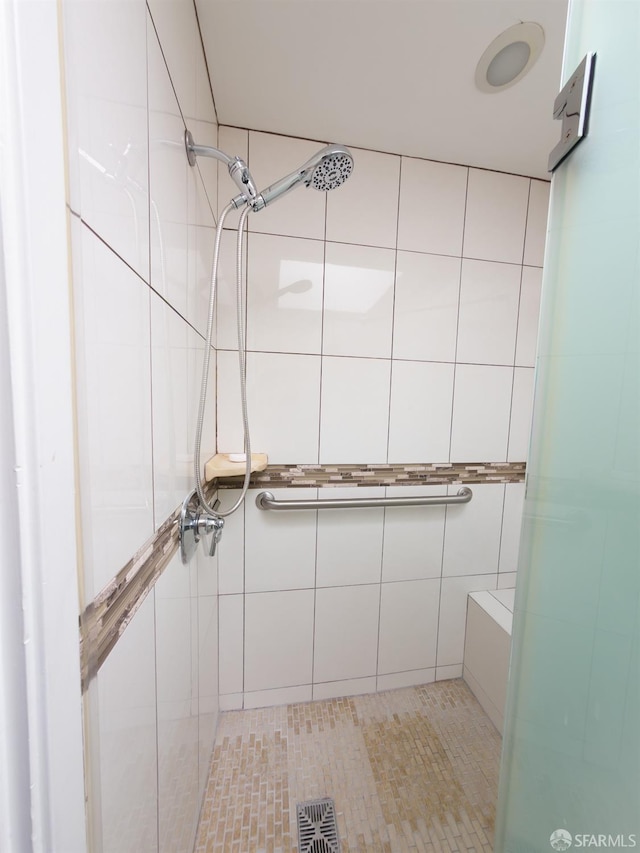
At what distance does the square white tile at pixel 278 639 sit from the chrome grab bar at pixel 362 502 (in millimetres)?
344

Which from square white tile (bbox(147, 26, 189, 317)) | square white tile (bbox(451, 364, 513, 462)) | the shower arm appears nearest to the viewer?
square white tile (bbox(147, 26, 189, 317))

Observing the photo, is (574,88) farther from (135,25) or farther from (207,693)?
(207,693)

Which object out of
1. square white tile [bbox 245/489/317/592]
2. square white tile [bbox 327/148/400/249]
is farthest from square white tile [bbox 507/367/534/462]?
square white tile [bbox 245/489/317/592]

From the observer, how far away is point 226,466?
95 cm

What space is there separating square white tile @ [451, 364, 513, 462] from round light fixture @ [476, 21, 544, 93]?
79 cm

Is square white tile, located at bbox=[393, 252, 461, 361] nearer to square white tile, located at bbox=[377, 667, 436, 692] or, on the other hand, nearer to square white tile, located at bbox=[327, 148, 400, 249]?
square white tile, located at bbox=[327, 148, 400, 249]

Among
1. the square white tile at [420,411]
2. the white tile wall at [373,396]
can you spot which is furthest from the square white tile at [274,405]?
the square white tile at [420,411]

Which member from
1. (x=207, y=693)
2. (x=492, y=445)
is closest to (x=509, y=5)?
(x=492, y=445)

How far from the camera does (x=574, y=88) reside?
14.9 inches

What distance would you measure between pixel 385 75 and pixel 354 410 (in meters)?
0.93

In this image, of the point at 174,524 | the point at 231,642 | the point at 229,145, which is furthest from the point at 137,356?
the point at 231,642

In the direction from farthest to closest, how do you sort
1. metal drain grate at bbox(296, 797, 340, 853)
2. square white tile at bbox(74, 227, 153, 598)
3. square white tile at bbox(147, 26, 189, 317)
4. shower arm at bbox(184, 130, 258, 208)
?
metal drain grate at bbox(296, 797, 340, 853) < shower arm at bbox(184, 130, 258, 208) < square white tile at bbox(147, 26, 189, 317) < square white tile at bbox(74, 227, 153, 598)

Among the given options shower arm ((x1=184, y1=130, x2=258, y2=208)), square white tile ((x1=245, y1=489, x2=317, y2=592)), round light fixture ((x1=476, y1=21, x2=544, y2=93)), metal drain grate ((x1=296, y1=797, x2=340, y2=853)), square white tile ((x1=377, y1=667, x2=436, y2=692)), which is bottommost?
metal drain grate ((x1=296, y1=797, x2=340, y2=853))

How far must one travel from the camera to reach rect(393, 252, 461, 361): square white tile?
1.14 metres
